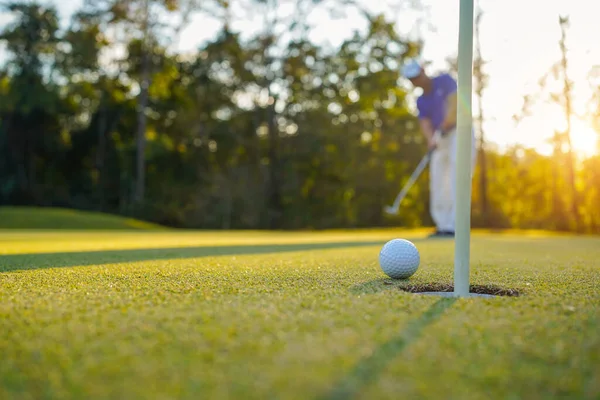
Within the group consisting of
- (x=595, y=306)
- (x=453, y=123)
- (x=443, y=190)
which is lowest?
(x=595, y=306)

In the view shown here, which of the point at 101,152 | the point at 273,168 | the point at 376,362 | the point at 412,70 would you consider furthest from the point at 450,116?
the point at 101,152

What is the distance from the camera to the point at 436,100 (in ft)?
27.4

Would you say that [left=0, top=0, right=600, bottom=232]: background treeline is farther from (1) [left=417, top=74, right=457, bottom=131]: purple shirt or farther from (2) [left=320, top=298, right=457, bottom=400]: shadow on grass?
(2) [left=320, top=298, right=457, bottom=400]: shadow on grass

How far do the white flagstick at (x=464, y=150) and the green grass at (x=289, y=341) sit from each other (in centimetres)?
20

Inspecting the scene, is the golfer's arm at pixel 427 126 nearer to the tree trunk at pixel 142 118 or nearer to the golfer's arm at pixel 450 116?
the golfer's arm at pixel 450 116

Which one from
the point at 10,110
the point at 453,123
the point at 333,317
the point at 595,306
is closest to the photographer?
the point at 333,317

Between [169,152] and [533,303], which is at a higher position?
[169,152]

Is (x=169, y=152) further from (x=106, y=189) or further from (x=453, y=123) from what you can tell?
(x=453, y=123)

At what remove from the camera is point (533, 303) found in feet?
7.50

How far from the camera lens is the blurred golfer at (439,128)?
322 inches

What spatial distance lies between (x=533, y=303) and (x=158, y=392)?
1614mm

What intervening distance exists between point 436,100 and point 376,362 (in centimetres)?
737

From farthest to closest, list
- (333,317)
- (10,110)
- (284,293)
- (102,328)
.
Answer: (10,110) → (284,293) → (333,317) → (102,328)

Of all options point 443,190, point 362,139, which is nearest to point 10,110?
point 362,139
